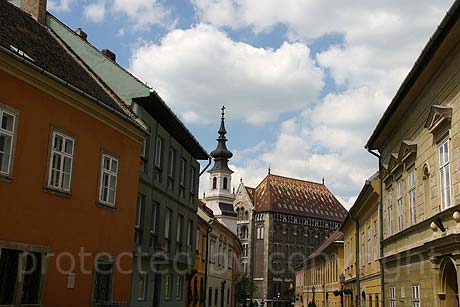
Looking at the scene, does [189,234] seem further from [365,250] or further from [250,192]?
[250,192]

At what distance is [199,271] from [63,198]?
20.8 m

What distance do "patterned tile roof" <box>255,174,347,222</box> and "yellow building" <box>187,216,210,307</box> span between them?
82906 mm

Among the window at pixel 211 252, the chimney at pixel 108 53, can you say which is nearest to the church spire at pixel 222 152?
the window at pixel 211 252

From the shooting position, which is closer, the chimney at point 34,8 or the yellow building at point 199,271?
the chimney at point 34,8

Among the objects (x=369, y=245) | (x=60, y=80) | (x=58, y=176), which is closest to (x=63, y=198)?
(x=58, y=176)

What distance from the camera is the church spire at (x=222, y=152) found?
313 feet

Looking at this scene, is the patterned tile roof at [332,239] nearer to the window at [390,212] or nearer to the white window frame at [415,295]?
the window at [390,212]

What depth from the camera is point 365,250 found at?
3005 cm

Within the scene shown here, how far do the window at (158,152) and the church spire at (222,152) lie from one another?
7013 centimetres

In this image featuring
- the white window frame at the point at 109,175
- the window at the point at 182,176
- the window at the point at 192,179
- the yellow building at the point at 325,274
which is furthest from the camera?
the yellow building at the point at 325,274

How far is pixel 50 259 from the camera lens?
15.1 metres

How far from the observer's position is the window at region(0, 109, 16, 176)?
44.4 ft

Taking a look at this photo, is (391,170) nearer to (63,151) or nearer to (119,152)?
(119,152)

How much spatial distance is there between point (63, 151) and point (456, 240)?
9966 mm
